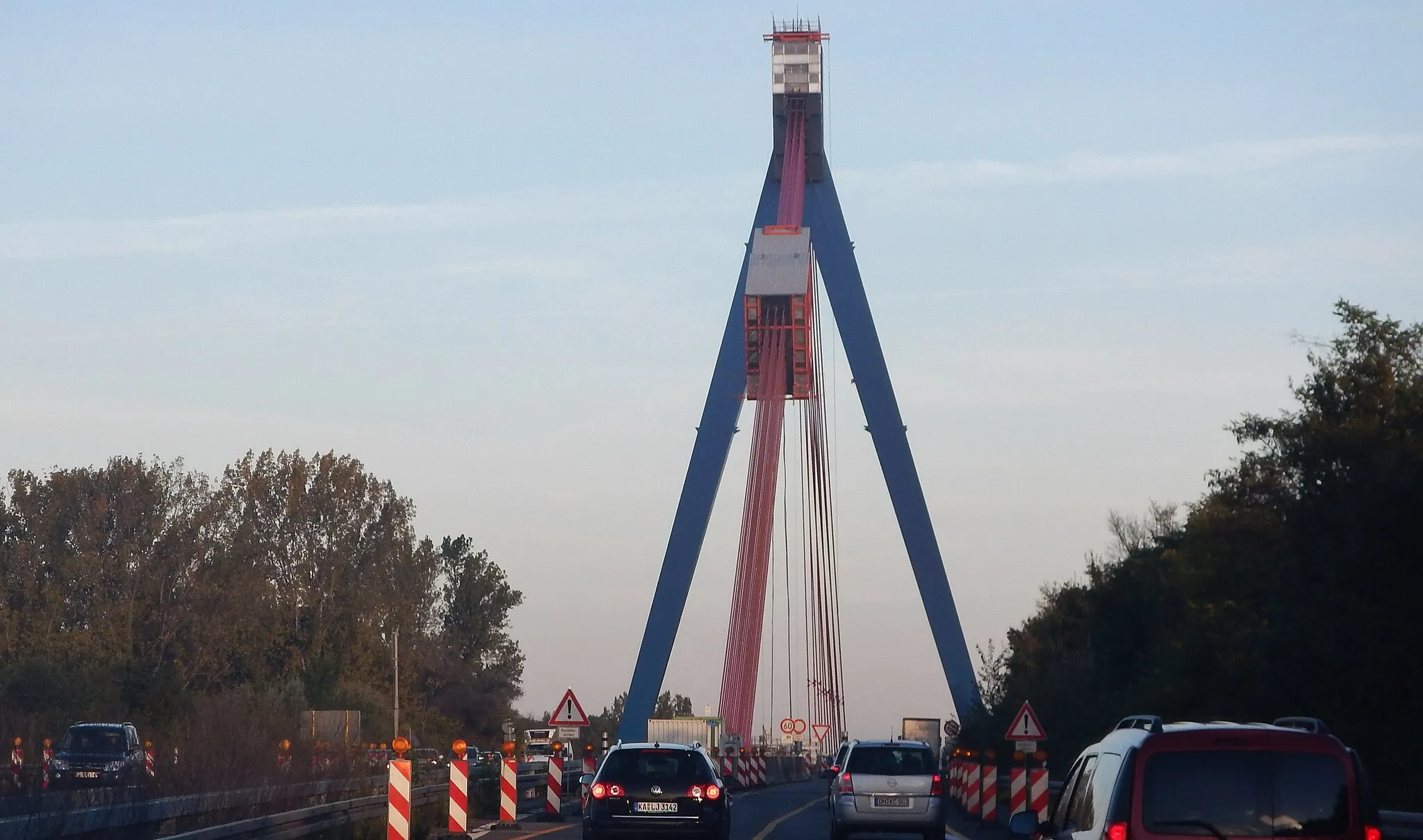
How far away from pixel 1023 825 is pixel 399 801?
9901 mm

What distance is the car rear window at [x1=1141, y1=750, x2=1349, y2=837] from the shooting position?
8211 mm

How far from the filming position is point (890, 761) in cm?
2291

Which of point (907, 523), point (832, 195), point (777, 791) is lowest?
point (777, 791)

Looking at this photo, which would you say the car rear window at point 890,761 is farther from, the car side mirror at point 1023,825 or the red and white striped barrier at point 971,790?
the car side mirror at point 1023,825

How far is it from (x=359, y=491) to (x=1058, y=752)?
44.5 metres

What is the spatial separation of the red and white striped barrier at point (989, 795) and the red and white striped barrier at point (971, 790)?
1.07 metres

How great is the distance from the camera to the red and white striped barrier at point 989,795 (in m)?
28.4

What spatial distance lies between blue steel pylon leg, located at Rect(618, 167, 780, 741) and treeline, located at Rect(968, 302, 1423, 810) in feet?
28.6

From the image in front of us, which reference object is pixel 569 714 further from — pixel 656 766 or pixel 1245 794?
pixel 1245 794

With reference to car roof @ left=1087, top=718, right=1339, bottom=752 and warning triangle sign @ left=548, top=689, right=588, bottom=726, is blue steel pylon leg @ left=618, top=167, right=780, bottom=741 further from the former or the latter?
car roof @ left=1087, top=718, right=1339, bottom=752

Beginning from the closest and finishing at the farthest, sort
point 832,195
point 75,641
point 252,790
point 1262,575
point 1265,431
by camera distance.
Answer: point 252,790, point 1262,575, point 1265,431, point 832,195, point 75,641

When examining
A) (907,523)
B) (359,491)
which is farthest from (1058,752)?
(359,491)

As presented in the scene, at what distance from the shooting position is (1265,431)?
35438 millimetres

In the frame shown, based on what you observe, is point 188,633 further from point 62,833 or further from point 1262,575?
point 62,833
